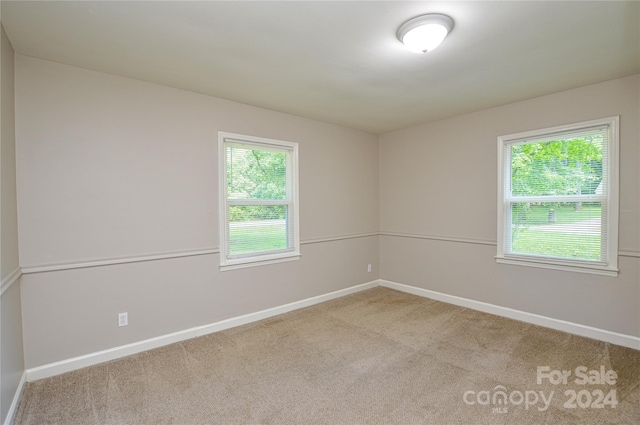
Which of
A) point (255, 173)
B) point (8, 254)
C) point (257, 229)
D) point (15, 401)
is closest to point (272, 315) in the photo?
point (257, 229)

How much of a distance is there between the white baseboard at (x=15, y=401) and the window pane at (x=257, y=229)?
71.1 inches

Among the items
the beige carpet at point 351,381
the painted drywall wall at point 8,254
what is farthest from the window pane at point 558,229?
the painted drywall wall at point 8,254

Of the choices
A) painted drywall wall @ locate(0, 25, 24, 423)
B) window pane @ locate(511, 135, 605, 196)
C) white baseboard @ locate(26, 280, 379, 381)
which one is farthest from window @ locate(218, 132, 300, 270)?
window pane @ locate(511, 135, 605, 196)

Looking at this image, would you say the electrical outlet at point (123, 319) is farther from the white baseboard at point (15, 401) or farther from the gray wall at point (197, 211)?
the white baseboard at point (15, 401)

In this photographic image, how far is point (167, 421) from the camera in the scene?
1.90 m

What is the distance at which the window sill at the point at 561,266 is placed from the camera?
9.53ft

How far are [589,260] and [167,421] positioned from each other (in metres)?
3.87

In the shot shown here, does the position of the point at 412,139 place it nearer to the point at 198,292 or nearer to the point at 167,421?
the point at 198,292

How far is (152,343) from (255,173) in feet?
6.55

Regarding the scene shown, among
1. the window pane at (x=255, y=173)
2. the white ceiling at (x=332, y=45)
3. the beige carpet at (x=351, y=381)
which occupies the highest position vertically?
the white ceiling at (x=332, y=45)

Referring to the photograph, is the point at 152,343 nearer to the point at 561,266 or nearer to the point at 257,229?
the point at 257,229

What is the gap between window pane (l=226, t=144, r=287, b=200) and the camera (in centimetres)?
338

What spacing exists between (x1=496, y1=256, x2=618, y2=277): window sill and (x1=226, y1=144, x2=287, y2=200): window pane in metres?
2.77

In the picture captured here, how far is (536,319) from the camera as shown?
332 cm
